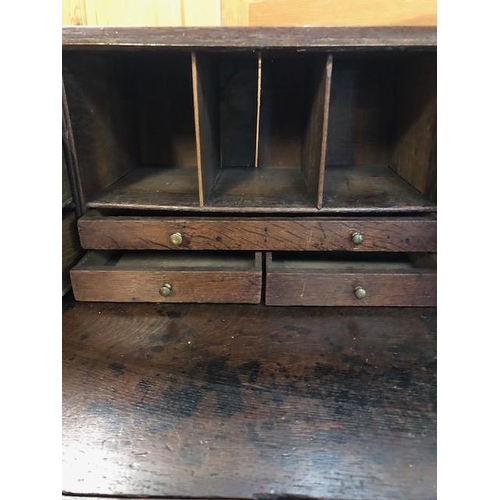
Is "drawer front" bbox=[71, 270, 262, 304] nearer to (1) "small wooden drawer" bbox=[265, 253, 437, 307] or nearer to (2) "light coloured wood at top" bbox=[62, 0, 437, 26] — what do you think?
(1) "small wooden drawer" bbox=[265, 253, 437, 307]

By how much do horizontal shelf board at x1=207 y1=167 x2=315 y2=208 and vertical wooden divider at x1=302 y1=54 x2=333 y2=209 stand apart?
0.04m

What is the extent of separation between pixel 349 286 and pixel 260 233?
0.22 m

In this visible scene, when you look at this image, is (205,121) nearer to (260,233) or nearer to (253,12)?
(260,233)

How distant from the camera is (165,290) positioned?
2.99 ft

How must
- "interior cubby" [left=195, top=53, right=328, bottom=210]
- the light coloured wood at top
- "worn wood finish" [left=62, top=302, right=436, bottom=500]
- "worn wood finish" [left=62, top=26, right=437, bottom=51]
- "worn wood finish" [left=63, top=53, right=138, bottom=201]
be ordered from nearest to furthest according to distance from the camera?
"worn wood finish" [left=62, top=302, right=436, bottom=500] → "worn wood finish" [left=62, top=26, right=437, bottom=51] → "worn wood finish" [left=63, top=53, right=138, bottom=201] → "interior cubby" [left=195, top=53, right=328, bottom=210] → the light coloured wood at top

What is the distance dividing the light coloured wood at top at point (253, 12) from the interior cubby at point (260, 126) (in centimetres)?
14

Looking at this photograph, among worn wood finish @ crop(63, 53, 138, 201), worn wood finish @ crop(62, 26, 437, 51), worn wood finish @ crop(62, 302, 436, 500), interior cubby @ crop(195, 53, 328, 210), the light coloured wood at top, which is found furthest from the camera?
the light coloured wood at top

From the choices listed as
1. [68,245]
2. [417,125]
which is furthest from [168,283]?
[417,125]

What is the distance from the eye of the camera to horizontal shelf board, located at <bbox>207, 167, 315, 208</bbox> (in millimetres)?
924

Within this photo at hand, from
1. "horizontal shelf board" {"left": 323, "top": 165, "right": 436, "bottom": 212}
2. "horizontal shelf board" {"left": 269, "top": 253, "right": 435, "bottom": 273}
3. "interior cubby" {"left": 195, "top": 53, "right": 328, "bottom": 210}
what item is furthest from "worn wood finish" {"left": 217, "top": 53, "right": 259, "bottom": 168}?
"horizontal shelf board" {"left": 269, "top": 253, "right": 435, "bottom": 273}

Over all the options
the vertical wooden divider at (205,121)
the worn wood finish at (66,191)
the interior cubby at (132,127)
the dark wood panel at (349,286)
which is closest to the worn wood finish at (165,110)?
the interior cubby at (132,127)

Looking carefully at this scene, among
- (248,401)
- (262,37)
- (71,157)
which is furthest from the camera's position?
(71,157)
